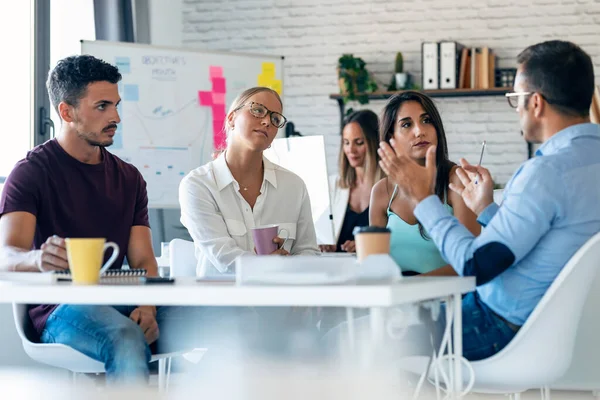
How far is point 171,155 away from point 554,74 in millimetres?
3264

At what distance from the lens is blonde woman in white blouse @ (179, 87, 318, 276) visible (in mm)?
2719

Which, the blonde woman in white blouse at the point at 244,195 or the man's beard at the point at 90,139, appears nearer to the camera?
the man's beard at the point at 90,139

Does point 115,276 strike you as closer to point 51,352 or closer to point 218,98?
point 51,352

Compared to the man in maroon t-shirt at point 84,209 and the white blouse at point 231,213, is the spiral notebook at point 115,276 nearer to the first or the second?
the man in maroon t-shirt at point 84,209

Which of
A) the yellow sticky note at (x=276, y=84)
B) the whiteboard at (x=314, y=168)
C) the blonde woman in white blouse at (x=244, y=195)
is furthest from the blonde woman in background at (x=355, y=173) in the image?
the blonde woman in white blouse at (x=244, y=195)

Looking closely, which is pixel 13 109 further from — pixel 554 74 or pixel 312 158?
pixel 554 74

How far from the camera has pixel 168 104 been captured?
16.0 feet

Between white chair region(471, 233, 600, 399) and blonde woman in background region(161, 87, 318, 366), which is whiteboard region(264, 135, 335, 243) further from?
white chair region(471, 233, 600, 399)

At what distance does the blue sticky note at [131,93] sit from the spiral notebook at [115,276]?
124 inches

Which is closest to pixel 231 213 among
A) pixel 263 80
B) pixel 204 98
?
pixel 204 98

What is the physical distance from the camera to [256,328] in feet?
7.72

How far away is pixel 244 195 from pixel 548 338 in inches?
51.3

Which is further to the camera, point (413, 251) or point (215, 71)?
point (215, 71)

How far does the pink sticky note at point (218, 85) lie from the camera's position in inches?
199
